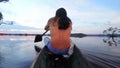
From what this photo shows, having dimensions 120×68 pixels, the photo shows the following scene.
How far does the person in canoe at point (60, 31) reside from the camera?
8.45 m

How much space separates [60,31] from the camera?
8594 mm

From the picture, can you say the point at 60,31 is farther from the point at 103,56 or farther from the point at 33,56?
the point at 33,56

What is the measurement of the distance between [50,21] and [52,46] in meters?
0.94

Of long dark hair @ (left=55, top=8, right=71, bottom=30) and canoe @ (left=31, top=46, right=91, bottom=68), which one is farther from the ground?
long dark hair @ (left=55, top=8, right=71, bottom=30)

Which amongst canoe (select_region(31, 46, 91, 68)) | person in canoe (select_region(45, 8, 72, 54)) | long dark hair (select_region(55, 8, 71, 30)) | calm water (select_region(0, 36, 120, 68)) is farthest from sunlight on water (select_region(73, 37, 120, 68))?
long dark hair (select_region(55, 8, 71, 30))

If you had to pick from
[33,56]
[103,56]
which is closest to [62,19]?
[103,56]

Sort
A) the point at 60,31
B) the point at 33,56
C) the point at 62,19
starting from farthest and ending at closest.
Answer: the point at 33,56, the point at 60,31, the point at 62,19

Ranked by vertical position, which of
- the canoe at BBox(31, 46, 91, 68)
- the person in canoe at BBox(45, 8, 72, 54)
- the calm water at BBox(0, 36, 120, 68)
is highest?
the person in canoe at BBox(45, 8, 72, 54)

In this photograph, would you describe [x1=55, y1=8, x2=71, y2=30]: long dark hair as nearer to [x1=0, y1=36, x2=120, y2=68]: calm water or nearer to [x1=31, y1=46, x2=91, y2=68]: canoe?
[x1=31, y1=46, x2=91, y2=68]: canoe

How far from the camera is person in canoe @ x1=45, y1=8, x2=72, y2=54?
8.45 meters

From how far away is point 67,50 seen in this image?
353 inches

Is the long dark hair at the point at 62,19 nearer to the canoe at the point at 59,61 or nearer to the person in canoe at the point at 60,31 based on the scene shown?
the person in canoe at the point at 60,31

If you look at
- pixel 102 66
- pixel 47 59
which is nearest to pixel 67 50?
pixel 47 59

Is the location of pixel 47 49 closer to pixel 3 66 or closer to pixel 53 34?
pixel 53 34
